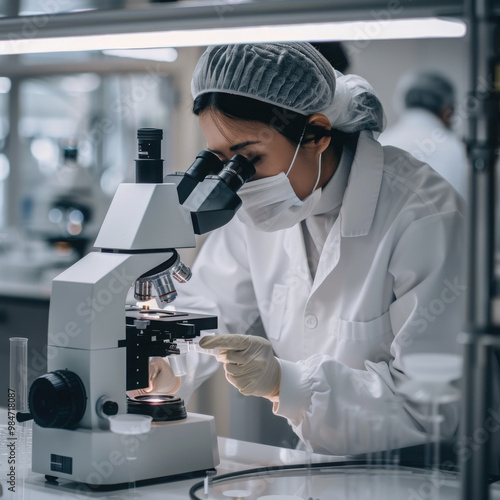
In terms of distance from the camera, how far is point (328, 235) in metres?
2.11

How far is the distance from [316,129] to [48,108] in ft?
17.2

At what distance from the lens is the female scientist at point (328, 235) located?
1.64m

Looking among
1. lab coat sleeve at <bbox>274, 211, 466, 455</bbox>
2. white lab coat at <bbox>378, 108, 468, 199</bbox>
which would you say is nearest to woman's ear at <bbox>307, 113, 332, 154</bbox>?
lab coat sleeve at <bbox>274, 211, 466, 455</bbox>

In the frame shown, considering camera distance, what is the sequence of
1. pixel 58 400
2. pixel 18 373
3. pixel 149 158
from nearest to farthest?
pixel 58 400, pixel 149 158, pixel 18 373

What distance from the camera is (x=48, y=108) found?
667 centimetres

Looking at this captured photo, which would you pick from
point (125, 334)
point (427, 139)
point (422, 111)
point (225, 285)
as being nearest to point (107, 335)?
point (125, 334)

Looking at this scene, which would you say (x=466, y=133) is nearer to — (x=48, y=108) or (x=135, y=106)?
(x=135, y=106)

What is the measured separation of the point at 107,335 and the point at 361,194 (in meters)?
0.85

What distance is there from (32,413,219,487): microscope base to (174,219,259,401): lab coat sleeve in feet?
2.45

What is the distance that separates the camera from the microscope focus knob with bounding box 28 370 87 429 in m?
1.39

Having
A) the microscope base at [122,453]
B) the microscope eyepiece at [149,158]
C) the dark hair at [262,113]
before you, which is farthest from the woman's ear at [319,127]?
the microscope base at [122,453]

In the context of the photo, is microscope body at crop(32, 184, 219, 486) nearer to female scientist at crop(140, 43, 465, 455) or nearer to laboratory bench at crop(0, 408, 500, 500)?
laboratory bench at crop(0, 408, 500, 500)

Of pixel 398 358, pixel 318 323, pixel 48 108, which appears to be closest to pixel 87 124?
pixel 48 108

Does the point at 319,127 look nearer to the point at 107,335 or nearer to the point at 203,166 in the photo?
the point at 203,166
